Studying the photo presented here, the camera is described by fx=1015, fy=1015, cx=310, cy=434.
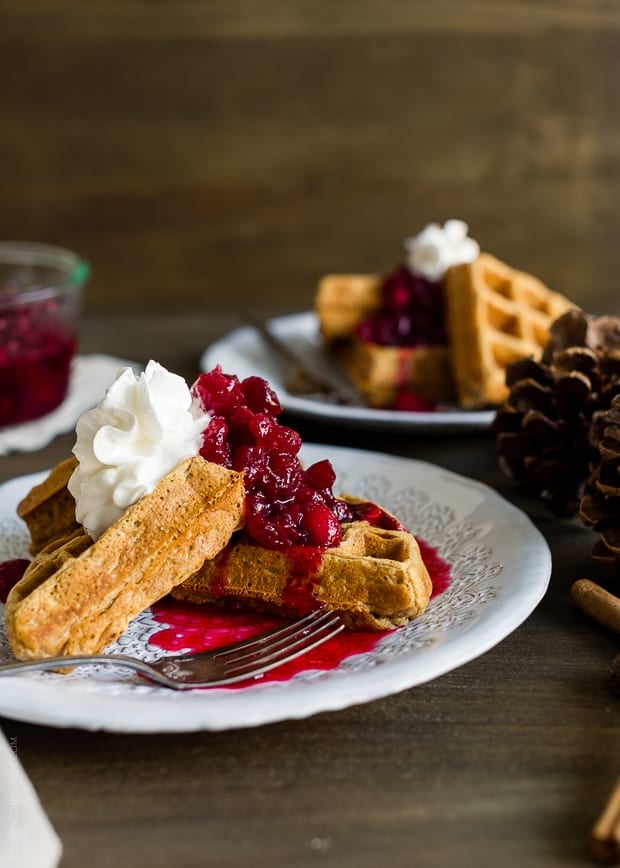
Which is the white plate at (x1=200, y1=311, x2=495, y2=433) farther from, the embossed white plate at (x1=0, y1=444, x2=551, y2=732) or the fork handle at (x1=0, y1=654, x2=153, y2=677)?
the fork handle at (x1=0, y1=654, x2=153, y2=677)

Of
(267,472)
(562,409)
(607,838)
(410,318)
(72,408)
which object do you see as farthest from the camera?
(410,318)

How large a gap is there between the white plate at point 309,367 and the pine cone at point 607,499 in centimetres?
68

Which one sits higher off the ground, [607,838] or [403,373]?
[607,838]

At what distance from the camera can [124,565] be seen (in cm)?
144

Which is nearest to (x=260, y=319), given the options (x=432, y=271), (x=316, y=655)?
(x=432, y=271)

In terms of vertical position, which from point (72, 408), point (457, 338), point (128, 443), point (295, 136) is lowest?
point (72, 408)

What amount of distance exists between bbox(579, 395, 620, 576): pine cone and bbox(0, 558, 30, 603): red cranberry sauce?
36.1 inches

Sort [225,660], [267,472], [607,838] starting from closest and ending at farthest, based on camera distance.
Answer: [607,838] < [225,660] < [267,472]

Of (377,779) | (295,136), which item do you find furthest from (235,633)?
(295,136)

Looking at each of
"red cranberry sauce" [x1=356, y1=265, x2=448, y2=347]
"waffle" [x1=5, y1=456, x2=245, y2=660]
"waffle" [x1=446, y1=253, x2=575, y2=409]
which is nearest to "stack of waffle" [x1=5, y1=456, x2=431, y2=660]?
"waffle" [x1=5, y1=456, x2=245, y2=660]

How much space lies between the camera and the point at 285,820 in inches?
43.9

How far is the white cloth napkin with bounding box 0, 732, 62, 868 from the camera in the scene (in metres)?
1.05

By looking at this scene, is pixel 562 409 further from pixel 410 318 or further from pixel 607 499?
pixel 410 318

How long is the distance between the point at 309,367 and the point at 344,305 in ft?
0.67
